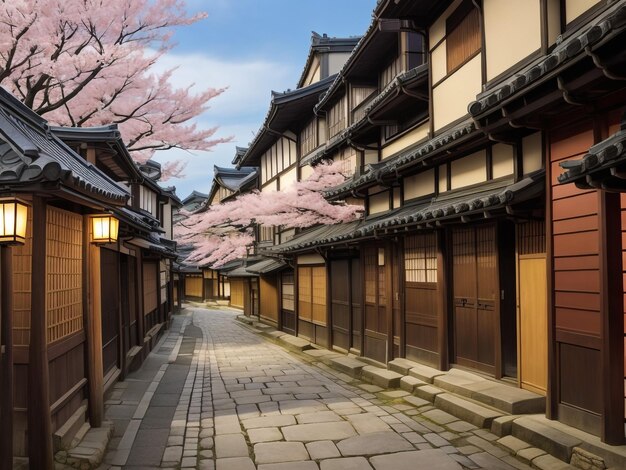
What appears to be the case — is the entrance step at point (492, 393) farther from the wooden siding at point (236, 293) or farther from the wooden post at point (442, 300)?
the wooden siding at point (236, 293)

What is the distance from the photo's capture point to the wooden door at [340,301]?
748 inches

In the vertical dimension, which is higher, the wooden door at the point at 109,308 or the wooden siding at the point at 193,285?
the wooden door at the point at 109,308

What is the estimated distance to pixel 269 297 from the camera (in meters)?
32.2

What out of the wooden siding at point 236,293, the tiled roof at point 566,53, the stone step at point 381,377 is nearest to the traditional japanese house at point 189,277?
the wooden siding at point 236,293

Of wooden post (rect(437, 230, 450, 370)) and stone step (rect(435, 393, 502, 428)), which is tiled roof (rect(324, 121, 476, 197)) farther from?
stone step (rect(435, 393, 502, 428))

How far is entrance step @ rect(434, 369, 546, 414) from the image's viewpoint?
8.77 m

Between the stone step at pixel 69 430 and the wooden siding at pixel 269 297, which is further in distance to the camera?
the wooden siding at pixel 269 297

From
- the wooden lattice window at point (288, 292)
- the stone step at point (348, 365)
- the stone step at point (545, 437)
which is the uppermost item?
the wooden lattice window at point (288, 292)

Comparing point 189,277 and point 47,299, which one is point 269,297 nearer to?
point 47,299

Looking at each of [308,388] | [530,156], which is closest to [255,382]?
[308,388]

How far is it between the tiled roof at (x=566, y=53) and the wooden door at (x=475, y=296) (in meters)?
3.46

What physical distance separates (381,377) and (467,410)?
12.8ft

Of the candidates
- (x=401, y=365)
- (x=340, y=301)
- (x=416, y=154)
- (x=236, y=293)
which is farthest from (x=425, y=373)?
(x=236, y=293)

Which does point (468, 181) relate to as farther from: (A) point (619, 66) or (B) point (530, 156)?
(A) point (619, 66)
